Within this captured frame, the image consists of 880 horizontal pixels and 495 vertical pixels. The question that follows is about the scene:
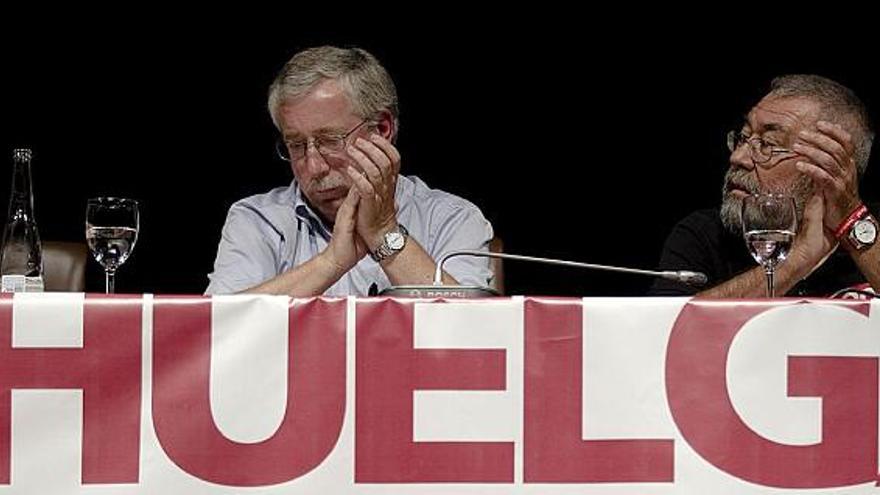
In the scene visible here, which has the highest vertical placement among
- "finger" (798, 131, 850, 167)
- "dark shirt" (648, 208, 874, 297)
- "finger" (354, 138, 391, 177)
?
"finger" (798, 131, 850, 167)

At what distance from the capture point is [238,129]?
14.4 ft

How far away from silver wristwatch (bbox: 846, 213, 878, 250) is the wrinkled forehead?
1.27ft

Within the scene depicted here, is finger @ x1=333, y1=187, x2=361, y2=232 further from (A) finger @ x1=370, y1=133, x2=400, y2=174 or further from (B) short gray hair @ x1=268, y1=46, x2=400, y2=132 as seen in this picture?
(B) short gray hair @ x1=268, y1=46, x2=400, y2=132

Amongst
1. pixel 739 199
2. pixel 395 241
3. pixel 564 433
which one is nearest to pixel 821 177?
pixel 739 199

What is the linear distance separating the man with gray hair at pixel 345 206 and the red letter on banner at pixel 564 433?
816mm

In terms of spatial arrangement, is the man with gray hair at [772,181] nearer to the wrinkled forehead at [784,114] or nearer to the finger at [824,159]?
the wrinkled forehead at [784,114]

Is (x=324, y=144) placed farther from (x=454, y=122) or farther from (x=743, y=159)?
(x=454, y=122)

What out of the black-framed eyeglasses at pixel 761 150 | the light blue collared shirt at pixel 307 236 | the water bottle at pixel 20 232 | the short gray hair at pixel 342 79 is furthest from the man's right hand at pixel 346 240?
the black-framed eyeglasses at pixel 761 150

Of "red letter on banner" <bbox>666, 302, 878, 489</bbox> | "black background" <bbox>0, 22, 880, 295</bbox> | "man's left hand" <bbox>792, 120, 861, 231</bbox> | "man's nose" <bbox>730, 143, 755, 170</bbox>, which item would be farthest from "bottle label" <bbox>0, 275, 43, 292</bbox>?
"black background" <bbox>0, 22, 880, 295</bbox>

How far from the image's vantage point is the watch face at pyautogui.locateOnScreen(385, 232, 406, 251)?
9.05 feet

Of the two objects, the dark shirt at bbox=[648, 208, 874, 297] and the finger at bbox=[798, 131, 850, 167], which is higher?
the finger at bbox=[798, 131, 850, 167]

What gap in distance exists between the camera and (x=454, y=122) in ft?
14.7

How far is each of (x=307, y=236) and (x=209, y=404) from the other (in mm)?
1176

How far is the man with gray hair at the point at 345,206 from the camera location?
9.07 feet
